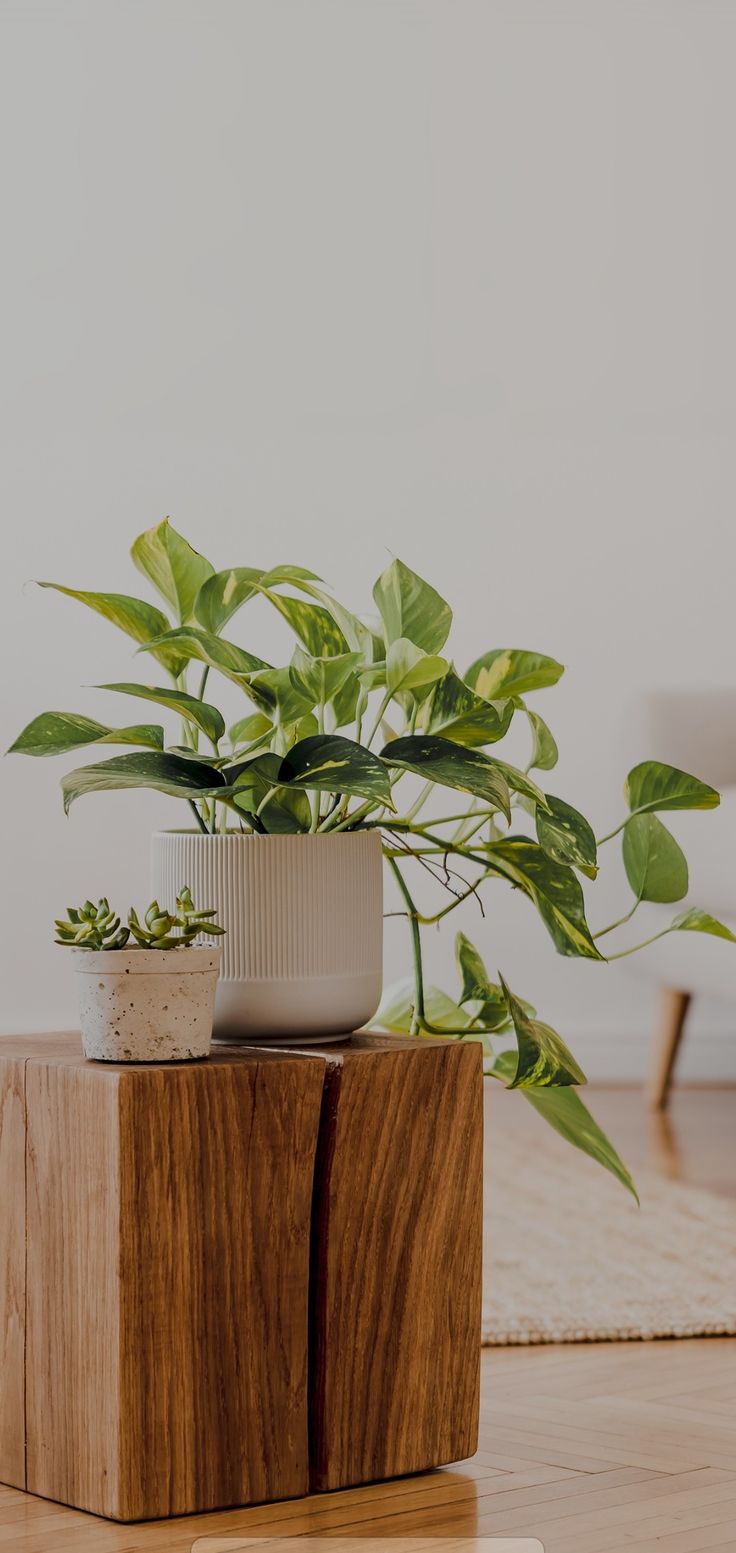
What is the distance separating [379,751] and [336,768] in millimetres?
98

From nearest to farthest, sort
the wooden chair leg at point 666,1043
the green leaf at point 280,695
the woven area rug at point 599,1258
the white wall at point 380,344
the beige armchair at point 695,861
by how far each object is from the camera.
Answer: the green leaf at point 280,695 < the woven area rug at point 599,1258 < the beige armchair at point 695,861 < the wooden chair leg at point 666,1043 < the white wall at point 380,344

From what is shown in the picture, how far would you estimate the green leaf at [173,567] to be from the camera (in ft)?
4.02

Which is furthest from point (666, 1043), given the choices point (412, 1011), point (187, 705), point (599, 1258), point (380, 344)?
point (187, 705)

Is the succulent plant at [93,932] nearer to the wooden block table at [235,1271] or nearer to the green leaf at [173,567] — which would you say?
the wooden block table at [235,1271]

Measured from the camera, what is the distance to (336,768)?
3.66ft

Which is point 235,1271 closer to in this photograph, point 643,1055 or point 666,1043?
point 666,1043

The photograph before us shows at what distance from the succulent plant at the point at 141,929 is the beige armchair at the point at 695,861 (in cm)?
148

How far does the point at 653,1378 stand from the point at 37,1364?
1.83 ft

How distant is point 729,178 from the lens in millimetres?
3496

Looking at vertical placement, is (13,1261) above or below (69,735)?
below

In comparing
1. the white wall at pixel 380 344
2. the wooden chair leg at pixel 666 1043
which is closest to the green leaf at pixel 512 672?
the wooden chair leg at pixel 666 1043

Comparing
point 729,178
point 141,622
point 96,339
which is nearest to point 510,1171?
point 141,622

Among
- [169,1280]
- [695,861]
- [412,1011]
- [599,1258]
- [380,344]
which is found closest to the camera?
[169,1280]

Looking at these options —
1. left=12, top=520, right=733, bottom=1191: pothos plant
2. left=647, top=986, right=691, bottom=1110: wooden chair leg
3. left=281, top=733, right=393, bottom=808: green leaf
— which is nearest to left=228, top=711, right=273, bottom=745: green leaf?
left=12, top=520, right=733, bottom=1191: pothos plant
